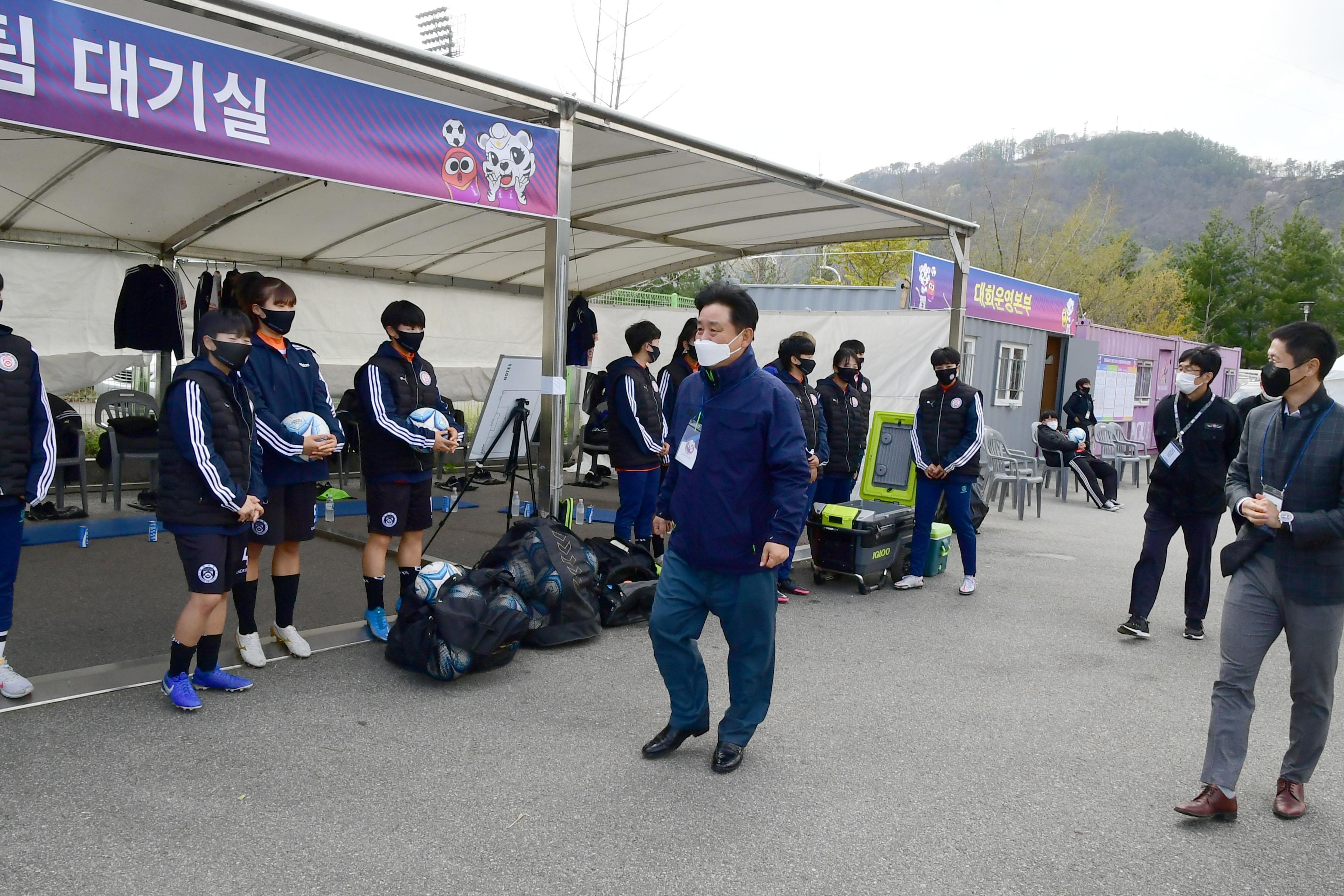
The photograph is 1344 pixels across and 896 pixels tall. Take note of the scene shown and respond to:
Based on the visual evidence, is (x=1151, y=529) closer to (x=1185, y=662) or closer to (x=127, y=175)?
(x=1185, y=662)

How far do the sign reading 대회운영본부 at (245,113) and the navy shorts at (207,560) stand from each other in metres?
1.70

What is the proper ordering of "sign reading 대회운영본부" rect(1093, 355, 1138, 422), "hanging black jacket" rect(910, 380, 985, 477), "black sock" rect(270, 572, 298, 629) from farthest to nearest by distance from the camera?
"sign reading 대회운영본부" rect(1093, 355, 1138, 422) → "hanging black jacket" rect(910, 380, 985, 477) → "black sock" rect(270, 572, 298, 629)

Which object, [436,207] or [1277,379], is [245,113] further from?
[1277,379]

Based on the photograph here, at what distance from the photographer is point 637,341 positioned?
6.58 metres

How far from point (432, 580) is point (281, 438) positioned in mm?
1099

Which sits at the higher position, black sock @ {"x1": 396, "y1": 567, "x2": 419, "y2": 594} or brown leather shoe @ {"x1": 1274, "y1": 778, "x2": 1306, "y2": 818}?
black sock @ {"x1": 396, "y1": 567, "x2": 419, "y2": 594}

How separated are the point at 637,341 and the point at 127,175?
424 cm

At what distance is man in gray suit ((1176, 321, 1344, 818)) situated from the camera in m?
3.27

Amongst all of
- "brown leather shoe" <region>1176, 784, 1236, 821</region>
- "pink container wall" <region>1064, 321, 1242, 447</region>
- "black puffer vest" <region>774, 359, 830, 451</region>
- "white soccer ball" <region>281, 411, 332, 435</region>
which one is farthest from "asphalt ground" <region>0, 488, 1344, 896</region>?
"pink container wall" <region>1064, 321, 1242, 447</region>

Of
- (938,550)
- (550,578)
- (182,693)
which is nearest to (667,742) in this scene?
(550,578)

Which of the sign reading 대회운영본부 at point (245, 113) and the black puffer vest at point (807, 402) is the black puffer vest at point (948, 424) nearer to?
the black puffer vest at point (807, 402)

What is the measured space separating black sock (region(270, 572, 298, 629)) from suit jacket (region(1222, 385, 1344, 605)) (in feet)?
14.4

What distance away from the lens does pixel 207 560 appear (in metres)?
3.87

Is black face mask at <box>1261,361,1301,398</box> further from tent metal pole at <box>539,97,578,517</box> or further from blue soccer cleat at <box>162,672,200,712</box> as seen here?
blue soccer cleat at <box>162,672,200,712</box>
